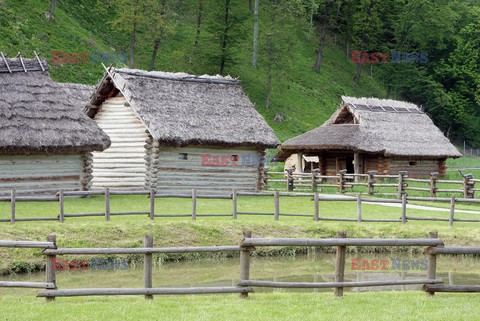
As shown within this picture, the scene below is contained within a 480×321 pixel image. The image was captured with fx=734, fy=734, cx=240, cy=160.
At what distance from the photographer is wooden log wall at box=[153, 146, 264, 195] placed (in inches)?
1147

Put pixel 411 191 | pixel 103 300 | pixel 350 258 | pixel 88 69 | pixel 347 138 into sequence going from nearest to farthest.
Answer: pixel 103 300, pixel 350 258, pixel 411 191, pixel 347 138, pixel 88 69

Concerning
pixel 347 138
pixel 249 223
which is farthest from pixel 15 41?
pixel 249 223

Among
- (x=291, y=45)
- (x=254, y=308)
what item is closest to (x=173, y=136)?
(x=254, y=308)

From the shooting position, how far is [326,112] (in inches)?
2404

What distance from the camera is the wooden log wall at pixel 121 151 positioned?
2936 cm

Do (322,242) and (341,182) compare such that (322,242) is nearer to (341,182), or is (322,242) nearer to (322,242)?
(322,242)

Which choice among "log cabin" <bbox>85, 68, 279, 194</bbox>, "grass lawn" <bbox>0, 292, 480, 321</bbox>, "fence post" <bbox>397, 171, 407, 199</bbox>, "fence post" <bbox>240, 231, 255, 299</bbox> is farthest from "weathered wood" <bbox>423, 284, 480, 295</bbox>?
"fence post" <bbox>397, 171, 407, 199</bbox>

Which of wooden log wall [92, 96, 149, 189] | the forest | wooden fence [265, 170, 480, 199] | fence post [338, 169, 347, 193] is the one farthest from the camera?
the forest

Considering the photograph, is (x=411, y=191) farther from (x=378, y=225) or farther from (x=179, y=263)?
(x=179, y=263)

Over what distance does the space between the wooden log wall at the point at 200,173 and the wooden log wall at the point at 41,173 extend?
360cm

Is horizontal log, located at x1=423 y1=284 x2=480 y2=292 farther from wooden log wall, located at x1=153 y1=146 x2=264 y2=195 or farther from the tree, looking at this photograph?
the tree

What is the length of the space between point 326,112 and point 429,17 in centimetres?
2083

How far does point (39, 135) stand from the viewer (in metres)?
24.6

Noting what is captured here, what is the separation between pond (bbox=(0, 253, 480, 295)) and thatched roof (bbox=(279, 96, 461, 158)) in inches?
702
